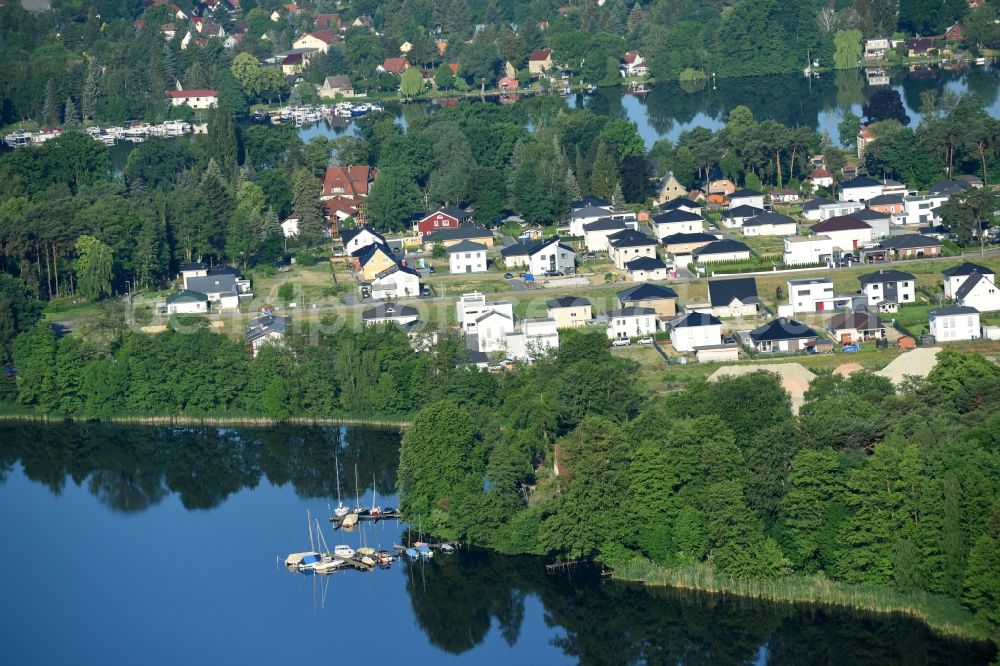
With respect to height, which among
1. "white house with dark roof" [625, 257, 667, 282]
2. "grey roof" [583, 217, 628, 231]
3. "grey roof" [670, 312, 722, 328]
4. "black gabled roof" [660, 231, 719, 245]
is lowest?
"grey roof" [670, 312, 722, 328]

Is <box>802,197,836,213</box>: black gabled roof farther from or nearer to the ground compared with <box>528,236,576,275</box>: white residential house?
farther from the ground

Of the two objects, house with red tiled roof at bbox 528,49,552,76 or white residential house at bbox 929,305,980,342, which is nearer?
white residential house at bbox 929,305,980,342

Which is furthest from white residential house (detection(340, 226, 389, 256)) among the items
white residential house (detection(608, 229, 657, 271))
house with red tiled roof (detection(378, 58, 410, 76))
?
house with red tiled roof (detection(378, 58, 410, 76))

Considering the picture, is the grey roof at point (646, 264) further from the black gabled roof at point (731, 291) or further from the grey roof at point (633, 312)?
the grey roof at point (633, 312)

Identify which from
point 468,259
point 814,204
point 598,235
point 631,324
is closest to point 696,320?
point 631,324

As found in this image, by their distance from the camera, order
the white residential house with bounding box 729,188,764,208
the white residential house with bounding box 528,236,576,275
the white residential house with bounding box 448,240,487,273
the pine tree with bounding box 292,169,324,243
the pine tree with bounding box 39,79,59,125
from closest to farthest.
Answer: the white residential house with bounding box 528,236,576,275, the white residential house with bounding box 448,240,487,273, the pine tree with bounding box 292,169,324,243, the white residential house with bounding box 729,188,764,208, the pine tree with bounding box 39,79,59,125

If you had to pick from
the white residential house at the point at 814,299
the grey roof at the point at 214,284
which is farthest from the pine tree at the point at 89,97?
the white residential house at the point at 814,299

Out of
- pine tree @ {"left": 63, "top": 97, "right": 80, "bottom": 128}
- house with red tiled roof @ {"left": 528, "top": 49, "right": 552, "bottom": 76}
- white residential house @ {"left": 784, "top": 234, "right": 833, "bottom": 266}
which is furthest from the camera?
house with red tiled roof @ {"left": 528, "top": 49, "right": 552, "bottom": 76}

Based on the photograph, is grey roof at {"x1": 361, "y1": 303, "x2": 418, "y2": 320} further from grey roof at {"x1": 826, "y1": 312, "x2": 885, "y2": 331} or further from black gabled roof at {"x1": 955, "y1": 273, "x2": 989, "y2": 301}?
black gabled roof at {"x1": 955, "y1": 273, "x2": 989, "y2": 301}

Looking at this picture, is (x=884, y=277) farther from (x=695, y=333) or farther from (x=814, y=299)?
(x=695, y=333)
